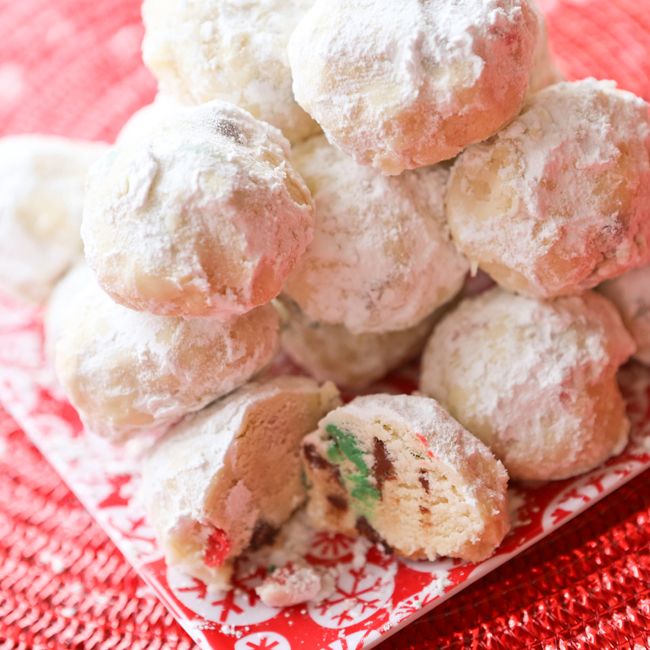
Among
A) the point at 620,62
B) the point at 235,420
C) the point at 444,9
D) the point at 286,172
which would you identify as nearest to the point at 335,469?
the point at 235,420

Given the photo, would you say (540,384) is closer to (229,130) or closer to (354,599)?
(354,599)

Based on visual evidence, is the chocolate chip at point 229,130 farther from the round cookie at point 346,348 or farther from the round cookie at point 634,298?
the round cookie at point 634,298

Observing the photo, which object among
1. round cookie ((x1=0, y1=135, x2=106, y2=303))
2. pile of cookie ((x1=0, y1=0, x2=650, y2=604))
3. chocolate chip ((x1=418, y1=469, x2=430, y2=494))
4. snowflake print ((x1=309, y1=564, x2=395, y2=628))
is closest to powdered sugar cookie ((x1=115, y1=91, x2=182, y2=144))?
pile of cookie ((x1=0, y1=0, x2=650, y2=604))

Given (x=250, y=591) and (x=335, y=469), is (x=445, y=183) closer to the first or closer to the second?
(x=335, y=469)

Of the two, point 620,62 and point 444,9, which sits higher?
point 444,9

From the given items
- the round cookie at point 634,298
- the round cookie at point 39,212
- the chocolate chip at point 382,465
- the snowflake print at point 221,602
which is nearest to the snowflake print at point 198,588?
the snowflake print at point 221,602

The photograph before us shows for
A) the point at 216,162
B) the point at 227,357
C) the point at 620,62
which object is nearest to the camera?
the point at 216,162

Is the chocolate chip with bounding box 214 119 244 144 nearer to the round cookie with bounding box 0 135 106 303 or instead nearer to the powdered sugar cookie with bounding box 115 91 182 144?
the powdered sugar cookie with bounding box 115 91 182 144
